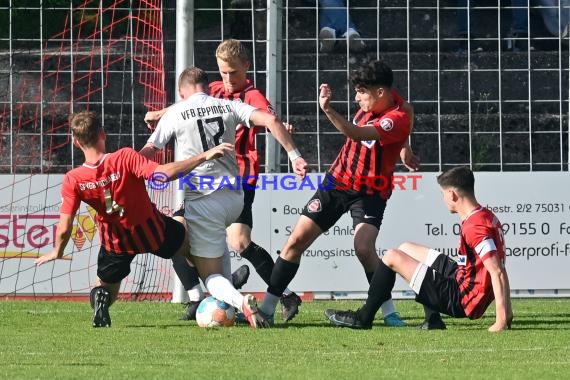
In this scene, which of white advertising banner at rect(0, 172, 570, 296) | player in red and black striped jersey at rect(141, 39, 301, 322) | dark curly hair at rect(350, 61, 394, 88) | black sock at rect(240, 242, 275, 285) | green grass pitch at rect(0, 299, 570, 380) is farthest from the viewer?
white advertising banner at rect(0, 172, 570, 296)

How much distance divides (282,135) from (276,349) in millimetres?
1646

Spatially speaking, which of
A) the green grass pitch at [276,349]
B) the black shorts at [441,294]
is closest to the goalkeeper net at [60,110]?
the green grass pitch at [276,349]

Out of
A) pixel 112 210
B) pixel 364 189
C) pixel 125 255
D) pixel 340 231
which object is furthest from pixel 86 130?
pixel 340 231

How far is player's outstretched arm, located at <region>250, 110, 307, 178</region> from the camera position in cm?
828

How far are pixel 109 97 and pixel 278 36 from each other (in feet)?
7.93

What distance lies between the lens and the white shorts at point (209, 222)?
8852 millimetres

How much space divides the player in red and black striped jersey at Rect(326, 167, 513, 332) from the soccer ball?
0.81m

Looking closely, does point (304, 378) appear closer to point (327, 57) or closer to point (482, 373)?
point (482, 373)

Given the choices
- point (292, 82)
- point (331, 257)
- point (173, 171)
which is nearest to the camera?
point (173, 171)

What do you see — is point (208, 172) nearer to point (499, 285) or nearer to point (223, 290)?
point (223, 290)

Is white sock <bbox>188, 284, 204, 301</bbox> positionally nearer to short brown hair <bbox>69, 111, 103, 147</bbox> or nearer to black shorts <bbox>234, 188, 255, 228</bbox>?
black shorts <bbox>234, 188, 255, 228</bbox>

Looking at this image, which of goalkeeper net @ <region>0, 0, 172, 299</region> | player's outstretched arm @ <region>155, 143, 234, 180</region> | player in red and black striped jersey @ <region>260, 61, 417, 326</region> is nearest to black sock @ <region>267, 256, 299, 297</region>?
player in red and black striped jersey @ <region>260, 61, 417, 326</region>

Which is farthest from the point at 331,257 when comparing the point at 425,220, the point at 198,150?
the point at 198,150

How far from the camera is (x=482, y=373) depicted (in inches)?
249
